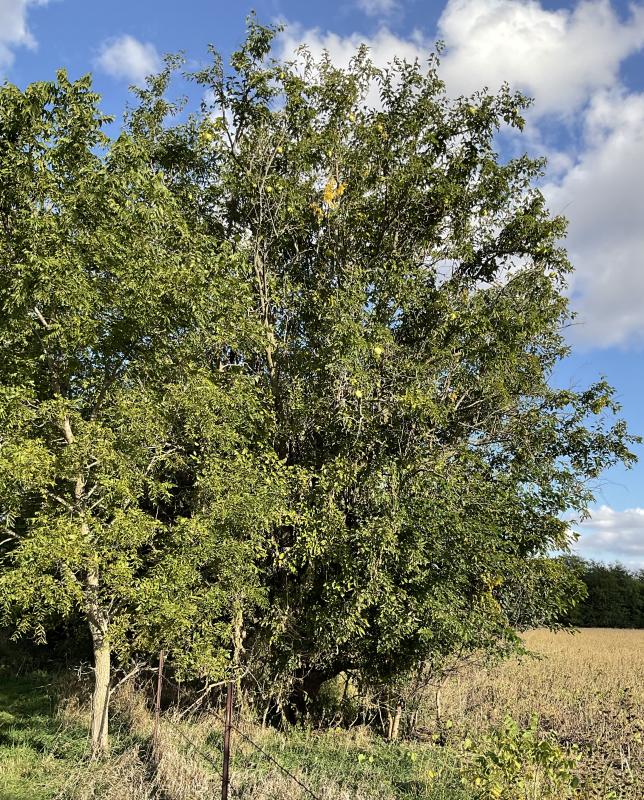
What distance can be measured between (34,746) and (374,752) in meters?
5.51

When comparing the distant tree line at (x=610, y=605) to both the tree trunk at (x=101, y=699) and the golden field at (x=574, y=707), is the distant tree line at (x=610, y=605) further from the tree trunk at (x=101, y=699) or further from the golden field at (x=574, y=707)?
the tree trunk at (x=101, y=699)

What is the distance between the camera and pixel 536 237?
13.0 meters

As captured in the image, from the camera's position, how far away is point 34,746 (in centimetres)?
1015

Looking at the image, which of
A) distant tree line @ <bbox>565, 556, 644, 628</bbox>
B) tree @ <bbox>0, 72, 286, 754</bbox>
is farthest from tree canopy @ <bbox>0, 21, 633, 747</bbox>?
distant tree line @ <bbox>565, 556, 644, 628</bbox>

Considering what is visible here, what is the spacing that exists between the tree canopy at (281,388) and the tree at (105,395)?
47mm

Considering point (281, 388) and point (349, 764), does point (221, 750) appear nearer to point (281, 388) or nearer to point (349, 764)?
point (349, 764)

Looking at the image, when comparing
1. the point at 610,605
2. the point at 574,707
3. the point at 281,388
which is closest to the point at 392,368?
the point at 281,388

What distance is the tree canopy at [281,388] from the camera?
26.8 feet

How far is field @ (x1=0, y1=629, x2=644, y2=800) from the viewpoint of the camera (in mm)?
6574

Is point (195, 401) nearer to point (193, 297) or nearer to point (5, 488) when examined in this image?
point (193, 297)

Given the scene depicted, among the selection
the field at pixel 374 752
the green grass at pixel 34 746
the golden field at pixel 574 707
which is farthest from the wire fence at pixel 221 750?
the golden field at pixel 574 707

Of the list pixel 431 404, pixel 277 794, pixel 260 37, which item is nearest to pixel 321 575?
pixel 431 404

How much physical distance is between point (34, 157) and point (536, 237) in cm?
951

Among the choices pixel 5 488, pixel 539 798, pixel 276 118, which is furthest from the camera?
pixel 276 118
